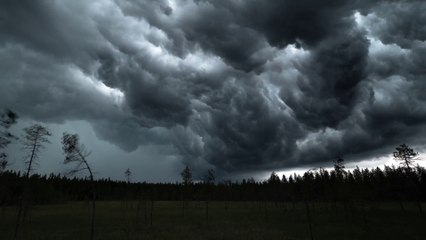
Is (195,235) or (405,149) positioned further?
(405,149)

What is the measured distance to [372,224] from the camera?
192 ft

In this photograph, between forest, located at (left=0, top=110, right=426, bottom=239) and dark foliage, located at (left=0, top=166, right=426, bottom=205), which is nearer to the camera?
forest, located at (left=0, top=110, right=426, bottom=239)

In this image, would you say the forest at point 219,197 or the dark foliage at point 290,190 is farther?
the dark foliage at point 290,190

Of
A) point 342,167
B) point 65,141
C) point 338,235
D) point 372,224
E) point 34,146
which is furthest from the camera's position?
point 342,167

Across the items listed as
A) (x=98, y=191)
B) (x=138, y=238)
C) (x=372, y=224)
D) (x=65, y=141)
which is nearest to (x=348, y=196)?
(x=372, y=224)

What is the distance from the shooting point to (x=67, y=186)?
525 feet

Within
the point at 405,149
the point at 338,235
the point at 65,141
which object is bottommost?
the point at 338,235

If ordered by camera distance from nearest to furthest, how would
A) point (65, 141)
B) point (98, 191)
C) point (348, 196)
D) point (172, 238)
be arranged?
point (65, 141)
point (172, 238)
point (348, 196)
point (98, 191)

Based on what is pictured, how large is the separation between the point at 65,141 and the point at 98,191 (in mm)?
136131

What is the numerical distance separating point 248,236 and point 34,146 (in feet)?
97.2

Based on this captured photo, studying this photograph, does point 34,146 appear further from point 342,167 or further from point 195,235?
point 342,167

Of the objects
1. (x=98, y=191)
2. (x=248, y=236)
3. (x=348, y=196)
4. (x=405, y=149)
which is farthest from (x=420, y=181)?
(x=98, y=191)

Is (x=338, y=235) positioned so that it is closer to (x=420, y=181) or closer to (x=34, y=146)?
(x=34, y=146)

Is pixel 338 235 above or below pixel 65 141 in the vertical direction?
below
